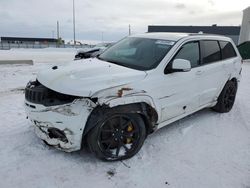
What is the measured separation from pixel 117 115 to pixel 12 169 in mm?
1475

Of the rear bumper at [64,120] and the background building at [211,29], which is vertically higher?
the background building at [211,29]

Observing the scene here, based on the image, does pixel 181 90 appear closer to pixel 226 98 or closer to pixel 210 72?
pixel 210 72

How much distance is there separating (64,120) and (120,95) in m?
0.74

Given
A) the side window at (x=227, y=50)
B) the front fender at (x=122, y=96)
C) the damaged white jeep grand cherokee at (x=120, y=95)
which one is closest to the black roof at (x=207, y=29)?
the side window at (x=227, y=50)

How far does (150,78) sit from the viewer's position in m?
3.06

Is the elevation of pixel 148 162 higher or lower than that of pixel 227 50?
lower

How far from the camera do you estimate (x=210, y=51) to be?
4301 millimetres

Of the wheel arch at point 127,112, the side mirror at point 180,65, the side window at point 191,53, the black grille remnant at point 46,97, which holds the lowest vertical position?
the wheel arch at point 127,112

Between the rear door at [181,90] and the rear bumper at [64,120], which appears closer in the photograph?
the rear bumper at [64,120]

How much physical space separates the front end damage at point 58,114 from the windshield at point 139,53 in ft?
3.60

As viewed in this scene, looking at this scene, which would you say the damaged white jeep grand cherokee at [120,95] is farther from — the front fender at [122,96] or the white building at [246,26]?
the white building at [246,26]

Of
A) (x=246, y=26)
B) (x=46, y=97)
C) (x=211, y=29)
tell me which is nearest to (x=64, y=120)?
(x=46, y=97)

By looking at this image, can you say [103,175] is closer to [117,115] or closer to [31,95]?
[117,115]

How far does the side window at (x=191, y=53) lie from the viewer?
3648 mm
